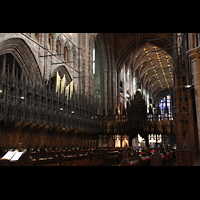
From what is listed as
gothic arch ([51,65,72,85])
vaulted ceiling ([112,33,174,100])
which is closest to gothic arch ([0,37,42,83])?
gothic arch ([51,65,72,85])

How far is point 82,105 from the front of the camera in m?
16.4

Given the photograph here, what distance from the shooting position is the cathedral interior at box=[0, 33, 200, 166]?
7.10 metres

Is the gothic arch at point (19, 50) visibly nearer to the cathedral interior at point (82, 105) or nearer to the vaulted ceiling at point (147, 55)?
the cathedral interior at point (82, 105)

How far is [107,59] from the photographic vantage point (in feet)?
85.2

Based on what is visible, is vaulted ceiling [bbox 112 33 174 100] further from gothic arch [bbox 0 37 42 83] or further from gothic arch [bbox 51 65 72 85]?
gothic arch [bbox 0 37 42 83]

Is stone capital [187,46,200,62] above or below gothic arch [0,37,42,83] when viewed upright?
below

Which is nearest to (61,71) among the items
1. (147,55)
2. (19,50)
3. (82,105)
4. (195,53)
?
(82,105)

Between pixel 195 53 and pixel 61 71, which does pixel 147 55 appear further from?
pixel 195 53

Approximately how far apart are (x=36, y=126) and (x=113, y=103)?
45.0 feet

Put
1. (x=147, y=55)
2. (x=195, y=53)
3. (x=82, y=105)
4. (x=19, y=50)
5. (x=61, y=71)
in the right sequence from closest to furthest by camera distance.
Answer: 1. (x=195, y=53)
2. (x=19, y=50)
3. (x=82, y=105)
4. (x=61, y=71)
5. (x=147, y=55)

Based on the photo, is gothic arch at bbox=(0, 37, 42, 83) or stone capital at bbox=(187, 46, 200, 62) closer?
stone capital at bbox=(187, 46, 200, 62)
